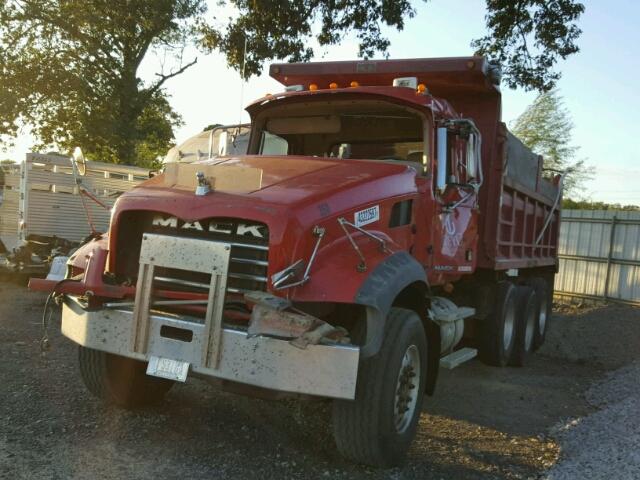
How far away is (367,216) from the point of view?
4.02 metres

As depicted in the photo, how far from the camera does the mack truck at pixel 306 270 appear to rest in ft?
11.2

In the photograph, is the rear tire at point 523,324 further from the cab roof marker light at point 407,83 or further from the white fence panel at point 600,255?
the white fence panel at point 600,255

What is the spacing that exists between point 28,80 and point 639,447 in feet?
73.8

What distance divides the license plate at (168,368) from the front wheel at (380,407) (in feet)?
3.08

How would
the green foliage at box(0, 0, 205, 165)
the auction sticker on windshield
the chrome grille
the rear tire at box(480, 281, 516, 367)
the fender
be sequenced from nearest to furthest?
1. the fender
2. the chrome grille
3. the auction sticker on windshield
4. the rear tire at box(480, 281, 516, 367)
5. the green foliage at box(0, 0, 205, 165)

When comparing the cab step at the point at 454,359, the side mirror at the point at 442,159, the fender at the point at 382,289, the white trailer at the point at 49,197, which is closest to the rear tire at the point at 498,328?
the cab step at the point at 454,359

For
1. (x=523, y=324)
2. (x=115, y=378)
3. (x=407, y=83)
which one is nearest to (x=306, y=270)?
(x=115, y=378)

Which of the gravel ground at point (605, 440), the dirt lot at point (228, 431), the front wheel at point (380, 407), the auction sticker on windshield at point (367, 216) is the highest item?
the auction sticker on windshield at point (367, 216)

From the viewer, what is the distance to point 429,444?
178 inches

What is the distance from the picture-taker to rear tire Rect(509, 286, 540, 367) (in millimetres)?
7828

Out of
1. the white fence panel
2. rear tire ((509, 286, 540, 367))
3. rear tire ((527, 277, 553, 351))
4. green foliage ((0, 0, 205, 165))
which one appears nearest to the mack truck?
rear tire ((509, 286, 540, 367))

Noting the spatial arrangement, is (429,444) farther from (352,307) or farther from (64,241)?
(64,241)

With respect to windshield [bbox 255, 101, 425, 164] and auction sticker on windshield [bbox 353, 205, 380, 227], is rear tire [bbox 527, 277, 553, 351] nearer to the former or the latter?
windshield [bbox 255, 101, 425, 164]

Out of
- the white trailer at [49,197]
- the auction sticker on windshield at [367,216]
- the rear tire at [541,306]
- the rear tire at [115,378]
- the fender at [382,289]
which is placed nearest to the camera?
the fender at [382,289]
